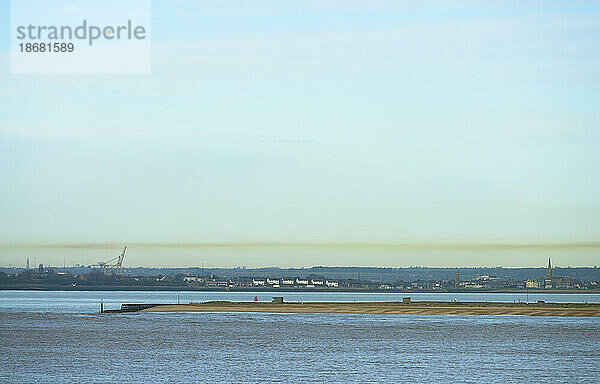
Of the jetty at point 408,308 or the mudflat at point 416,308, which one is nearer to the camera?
the mudflat at point 416,308

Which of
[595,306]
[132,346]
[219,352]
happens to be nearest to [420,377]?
[219,352]

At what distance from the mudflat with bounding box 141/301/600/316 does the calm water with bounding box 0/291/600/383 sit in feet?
73.0

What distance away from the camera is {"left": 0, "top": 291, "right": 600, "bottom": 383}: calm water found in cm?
6469

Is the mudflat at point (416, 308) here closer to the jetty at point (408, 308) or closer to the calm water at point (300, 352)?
the jetty at point (408, 308)

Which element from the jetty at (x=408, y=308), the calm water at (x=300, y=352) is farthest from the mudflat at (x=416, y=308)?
the calm water at (x=300, y=352)

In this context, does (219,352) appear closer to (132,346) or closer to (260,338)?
(132,346)

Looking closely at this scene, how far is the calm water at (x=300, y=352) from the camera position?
212 ft

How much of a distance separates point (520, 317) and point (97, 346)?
87.3 m

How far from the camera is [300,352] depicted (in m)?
82.2

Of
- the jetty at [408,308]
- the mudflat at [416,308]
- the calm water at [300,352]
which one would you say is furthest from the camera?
the jetty at [408,308]

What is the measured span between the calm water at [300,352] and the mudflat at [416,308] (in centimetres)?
2225

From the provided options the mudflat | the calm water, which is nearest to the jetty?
the mudflat

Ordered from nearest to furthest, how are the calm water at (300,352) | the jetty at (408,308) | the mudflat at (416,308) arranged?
the calm water at (300,352), the mudflat at (416,308), the jetty at (408,308)

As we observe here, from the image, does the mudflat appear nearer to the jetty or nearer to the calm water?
the jetty
